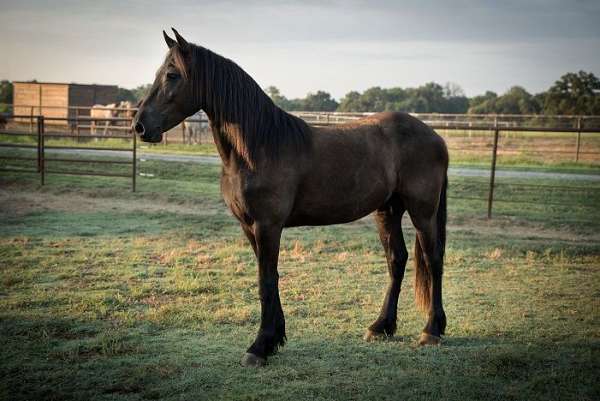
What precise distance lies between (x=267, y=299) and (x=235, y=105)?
145 centimetres

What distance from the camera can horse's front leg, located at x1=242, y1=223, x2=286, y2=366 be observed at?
3.90 m

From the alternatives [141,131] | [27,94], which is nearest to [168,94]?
[141,131]

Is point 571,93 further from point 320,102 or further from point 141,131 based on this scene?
point 141,131

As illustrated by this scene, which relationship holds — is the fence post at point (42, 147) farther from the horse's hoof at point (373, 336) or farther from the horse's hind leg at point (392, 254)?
the horse's hoof at point (373, 336)

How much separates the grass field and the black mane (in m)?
1.58

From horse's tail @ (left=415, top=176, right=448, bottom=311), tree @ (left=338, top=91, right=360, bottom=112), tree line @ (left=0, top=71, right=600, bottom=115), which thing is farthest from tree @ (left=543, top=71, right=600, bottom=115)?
horse's tail @ (left=415, top=176, right=448, bottom=311)

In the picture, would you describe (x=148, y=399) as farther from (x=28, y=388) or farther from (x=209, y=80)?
(x=209, y=80)

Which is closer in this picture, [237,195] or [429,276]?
[237,195]

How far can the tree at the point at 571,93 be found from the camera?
41125 mm

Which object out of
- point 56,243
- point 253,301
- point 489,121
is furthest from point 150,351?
point 489,121

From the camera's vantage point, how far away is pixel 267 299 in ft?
13.3

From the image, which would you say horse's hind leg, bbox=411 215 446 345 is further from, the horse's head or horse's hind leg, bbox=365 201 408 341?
the horse's head

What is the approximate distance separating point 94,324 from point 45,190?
9286 mm

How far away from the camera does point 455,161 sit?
65.5 feet
